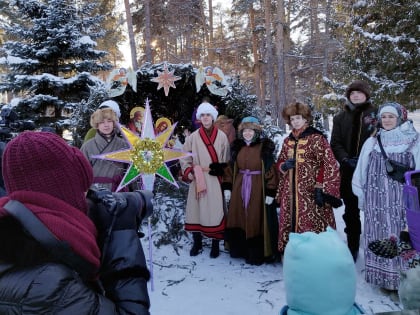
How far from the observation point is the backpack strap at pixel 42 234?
3.37 feet

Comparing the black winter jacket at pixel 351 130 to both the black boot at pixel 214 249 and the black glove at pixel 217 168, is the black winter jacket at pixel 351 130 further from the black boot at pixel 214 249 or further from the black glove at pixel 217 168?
the black boot at pixel 214 249

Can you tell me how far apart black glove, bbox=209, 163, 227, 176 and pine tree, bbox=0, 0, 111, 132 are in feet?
15.5

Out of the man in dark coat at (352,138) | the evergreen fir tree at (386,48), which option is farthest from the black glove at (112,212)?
the evergreen fir tree at (386,48)

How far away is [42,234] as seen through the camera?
1.03 metres

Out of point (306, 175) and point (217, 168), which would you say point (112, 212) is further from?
point (217, 168)

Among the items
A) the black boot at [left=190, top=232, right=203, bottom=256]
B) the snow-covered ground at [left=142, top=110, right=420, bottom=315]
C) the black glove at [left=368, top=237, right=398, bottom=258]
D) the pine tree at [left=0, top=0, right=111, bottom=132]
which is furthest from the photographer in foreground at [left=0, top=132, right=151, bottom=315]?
the pine tree at [left=0, top=0, right=111, bottom=132]

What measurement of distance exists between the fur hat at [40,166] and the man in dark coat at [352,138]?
11.3 ft

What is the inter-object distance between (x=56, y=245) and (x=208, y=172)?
3495mm

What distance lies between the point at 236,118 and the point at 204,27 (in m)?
16.1

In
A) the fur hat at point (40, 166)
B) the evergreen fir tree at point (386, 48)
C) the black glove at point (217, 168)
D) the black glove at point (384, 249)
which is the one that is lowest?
the black glove at point (384, 249)

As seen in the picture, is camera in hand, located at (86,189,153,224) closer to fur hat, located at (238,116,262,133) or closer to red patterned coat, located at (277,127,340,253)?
red patterned coat, located at (277,127,340,253)

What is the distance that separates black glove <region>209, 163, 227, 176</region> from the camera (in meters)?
4.45

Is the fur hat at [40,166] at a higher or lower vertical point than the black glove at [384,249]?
higher

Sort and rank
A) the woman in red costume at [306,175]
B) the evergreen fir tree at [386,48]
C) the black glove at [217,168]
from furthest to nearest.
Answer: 1. the evergreen fir tree at [386,48]
2. the black glove at [217,168]
3. the woman in red costume at [306,175]
